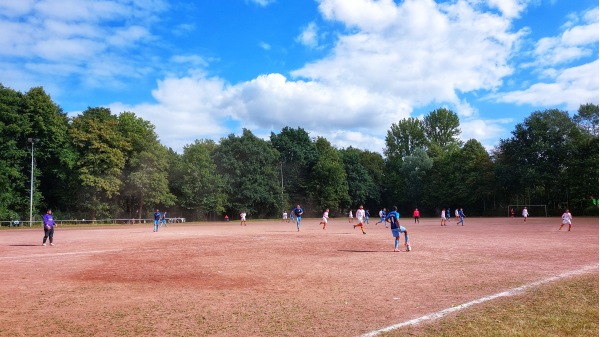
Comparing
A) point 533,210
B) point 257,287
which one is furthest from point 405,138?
point 257,287

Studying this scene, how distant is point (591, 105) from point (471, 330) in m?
73.7

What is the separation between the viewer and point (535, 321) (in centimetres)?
686

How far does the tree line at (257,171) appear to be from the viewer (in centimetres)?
5479

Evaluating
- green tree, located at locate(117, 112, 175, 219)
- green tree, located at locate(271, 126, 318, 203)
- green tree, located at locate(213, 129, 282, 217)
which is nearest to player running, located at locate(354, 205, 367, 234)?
green tree, located at locate(117, 112, 175, 219)

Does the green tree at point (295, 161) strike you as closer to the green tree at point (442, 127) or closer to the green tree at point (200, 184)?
the green tree at point (200, 184)

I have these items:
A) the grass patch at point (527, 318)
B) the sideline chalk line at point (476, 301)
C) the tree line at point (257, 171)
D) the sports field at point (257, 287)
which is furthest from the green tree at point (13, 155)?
the grass patch at point (527, 318)

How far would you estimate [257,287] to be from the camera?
33.9 feet

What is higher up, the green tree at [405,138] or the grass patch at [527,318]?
the green tree at [405,138]

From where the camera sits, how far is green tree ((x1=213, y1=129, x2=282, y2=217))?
75.8 meters

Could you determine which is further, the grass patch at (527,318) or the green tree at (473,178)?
the green tree at (473,178)

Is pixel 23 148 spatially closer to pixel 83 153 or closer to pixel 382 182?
pixel 83 153

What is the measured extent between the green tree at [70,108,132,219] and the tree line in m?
0.15

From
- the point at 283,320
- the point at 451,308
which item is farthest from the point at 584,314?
the point at 283,320

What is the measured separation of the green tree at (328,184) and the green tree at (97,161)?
123 feet
